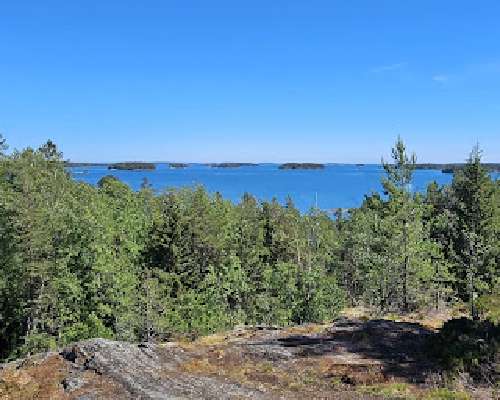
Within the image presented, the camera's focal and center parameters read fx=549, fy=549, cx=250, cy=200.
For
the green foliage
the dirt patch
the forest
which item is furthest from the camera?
the forest

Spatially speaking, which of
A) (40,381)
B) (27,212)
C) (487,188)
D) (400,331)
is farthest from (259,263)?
(40,381)

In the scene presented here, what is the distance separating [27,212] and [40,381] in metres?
24.0

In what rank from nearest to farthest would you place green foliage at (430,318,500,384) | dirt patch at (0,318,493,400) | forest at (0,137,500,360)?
1. dirt patch at (0,318,493,400)
2. green foliage at (430,318,500,384)
3. forest at (0,137,500,360)

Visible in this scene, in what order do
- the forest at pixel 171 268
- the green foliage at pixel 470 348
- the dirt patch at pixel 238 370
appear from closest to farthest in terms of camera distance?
the dirt patch at pixel 238 370 < the green foliage at pixel 470 348 < the forest at pixel 171 268

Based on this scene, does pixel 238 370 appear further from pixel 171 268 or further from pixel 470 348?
pixel 171 268

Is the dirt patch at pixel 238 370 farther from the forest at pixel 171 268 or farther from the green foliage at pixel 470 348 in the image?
the forest at pixel 171 268

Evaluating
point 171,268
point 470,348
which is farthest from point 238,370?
point 171,268

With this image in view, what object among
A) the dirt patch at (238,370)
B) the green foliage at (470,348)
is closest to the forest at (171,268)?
the green foliage at (470,348)

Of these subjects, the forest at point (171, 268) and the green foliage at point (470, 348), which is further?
the forest at point (171, 268)

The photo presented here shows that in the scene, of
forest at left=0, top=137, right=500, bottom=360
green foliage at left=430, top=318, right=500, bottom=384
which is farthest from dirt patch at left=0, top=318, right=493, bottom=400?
forest at left=0, top=137, right=500, bottom=360

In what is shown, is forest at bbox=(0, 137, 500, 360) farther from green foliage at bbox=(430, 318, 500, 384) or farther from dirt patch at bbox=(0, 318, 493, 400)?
dirt patch at bbox=(0, 318, 493, 400)

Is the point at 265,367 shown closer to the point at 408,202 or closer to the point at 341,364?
the point at 341,364

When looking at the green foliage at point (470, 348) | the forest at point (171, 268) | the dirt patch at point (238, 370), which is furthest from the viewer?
the forest at point (171, 268)

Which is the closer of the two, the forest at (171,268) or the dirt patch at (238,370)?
the dirt patch at (238,370)
